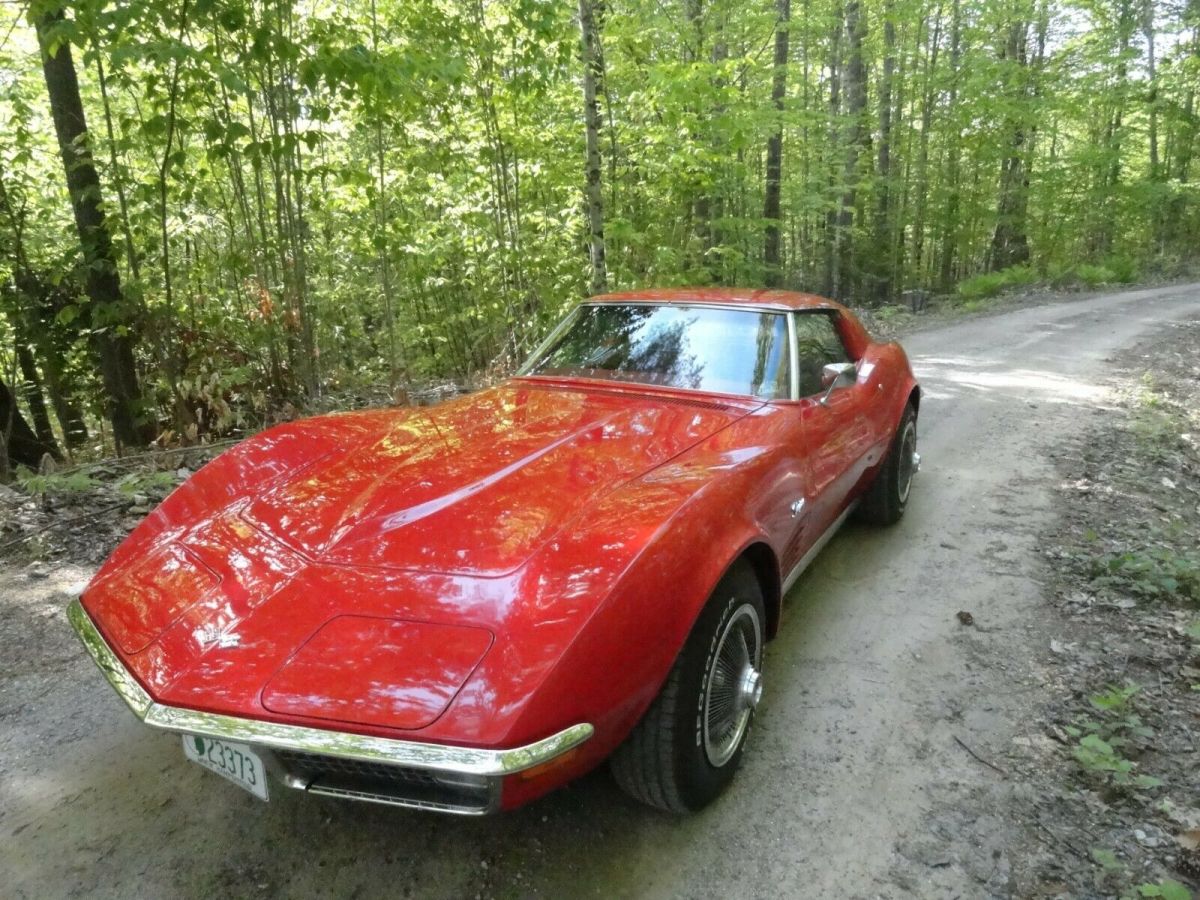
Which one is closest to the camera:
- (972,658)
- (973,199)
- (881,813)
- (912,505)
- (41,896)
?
(41,896)

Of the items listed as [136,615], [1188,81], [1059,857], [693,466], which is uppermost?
[1188,81]

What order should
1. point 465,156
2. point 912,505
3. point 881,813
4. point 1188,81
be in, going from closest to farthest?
1. point 881,813
2. point 912,505
3. point 465,156
4. point 1188,81

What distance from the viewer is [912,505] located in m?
4.63

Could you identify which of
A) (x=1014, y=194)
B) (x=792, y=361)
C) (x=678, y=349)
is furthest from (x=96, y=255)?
(x=1014, y=194)

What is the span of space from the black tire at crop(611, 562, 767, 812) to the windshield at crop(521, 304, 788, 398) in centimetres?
118

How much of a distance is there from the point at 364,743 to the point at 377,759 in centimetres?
5

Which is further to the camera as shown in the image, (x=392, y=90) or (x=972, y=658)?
(x=392, y=90)

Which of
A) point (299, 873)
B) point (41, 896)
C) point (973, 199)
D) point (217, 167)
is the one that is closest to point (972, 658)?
point (299, 873)

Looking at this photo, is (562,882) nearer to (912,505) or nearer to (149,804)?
(149,804)

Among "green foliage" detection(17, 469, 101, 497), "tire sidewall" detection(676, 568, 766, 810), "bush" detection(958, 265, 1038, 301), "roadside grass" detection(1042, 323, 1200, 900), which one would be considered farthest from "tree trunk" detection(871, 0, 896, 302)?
"tire sidewall" detection(676, 568, 766, 810)

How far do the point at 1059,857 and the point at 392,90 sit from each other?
520 cm

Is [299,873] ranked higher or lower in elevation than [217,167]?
lower

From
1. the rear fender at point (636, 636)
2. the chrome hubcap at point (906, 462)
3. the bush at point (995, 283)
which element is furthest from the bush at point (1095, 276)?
the rear fender at point (636, 636)

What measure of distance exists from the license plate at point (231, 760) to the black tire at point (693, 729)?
2.94ft
